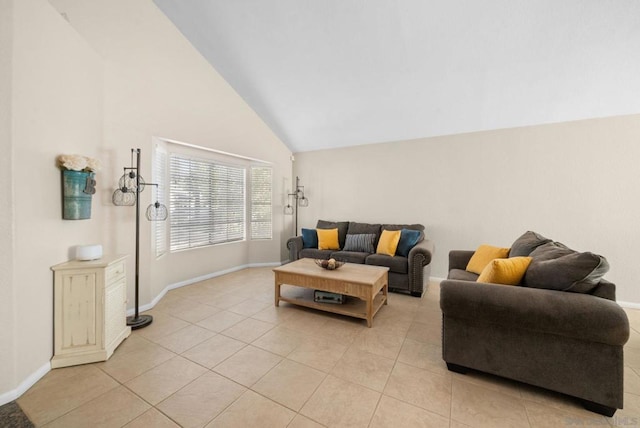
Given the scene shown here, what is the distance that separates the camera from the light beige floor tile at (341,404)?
1430 mm

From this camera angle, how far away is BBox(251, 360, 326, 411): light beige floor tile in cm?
159

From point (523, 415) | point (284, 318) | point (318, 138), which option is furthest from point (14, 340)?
point (318, 138)

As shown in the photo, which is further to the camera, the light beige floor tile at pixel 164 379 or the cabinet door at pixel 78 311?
the cabinet door at pixel 78 311

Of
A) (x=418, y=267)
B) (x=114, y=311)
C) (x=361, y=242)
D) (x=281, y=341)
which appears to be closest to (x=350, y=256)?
(x=361, y=242)

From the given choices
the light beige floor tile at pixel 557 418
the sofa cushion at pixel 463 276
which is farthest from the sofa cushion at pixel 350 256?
the light beige floor tile at pixel 557 418

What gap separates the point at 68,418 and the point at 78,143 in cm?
213

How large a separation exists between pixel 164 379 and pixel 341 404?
1.30 m

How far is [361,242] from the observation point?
4.26 metres

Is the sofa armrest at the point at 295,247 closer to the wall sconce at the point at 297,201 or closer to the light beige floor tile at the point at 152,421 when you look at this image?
the wall sconce at the point at 297,201

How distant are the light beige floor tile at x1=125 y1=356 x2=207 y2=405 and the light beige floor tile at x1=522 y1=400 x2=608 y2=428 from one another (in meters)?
2.23

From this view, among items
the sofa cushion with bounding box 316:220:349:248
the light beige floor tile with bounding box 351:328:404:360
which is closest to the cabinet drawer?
the light beige floor tile with bounding box 351:328:404:360

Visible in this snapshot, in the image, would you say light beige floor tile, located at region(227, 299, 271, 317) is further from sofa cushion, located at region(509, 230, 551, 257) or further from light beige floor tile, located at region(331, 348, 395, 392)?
sofa cushion, located at region(509, 230, 551, 257)

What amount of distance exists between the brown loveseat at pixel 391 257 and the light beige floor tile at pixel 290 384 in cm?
208

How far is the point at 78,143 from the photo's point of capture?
2.20 m
